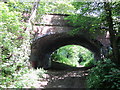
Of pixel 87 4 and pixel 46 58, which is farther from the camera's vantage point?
pixel 46 58

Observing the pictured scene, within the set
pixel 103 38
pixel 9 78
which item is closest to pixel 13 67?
pixel 9 78

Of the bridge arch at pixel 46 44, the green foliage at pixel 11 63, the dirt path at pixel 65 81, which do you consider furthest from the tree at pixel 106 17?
the green foliage at pixel 11 63

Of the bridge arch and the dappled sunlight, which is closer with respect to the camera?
the dappled sunlight

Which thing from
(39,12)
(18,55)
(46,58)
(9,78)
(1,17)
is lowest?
(46,58)

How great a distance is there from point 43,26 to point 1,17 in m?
5.54

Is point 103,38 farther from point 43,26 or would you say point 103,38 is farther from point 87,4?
point 43,26

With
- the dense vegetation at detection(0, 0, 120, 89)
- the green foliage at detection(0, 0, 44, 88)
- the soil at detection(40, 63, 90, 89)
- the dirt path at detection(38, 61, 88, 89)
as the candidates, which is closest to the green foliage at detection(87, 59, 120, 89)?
the dense vegetation at detection(0, 0, 120, 89)

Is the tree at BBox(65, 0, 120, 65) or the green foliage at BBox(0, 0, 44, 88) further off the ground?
the tree at BBox(65, 0, 120, 65)

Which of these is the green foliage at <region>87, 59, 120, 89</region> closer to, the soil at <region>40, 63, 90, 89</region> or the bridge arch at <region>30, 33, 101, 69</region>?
the soil at <region>40, 63, 90, 89</region>

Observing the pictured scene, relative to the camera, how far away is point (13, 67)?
135 inches

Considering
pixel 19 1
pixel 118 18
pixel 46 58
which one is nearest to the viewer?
pixel 118 18

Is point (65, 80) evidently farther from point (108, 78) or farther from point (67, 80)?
point (108, 78)

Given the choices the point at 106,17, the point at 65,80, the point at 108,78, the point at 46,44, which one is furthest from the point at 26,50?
Result: the point at 46,44

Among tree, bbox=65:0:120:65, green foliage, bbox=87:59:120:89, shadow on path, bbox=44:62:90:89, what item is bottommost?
shadow on path, bbox=44:62:90:89
